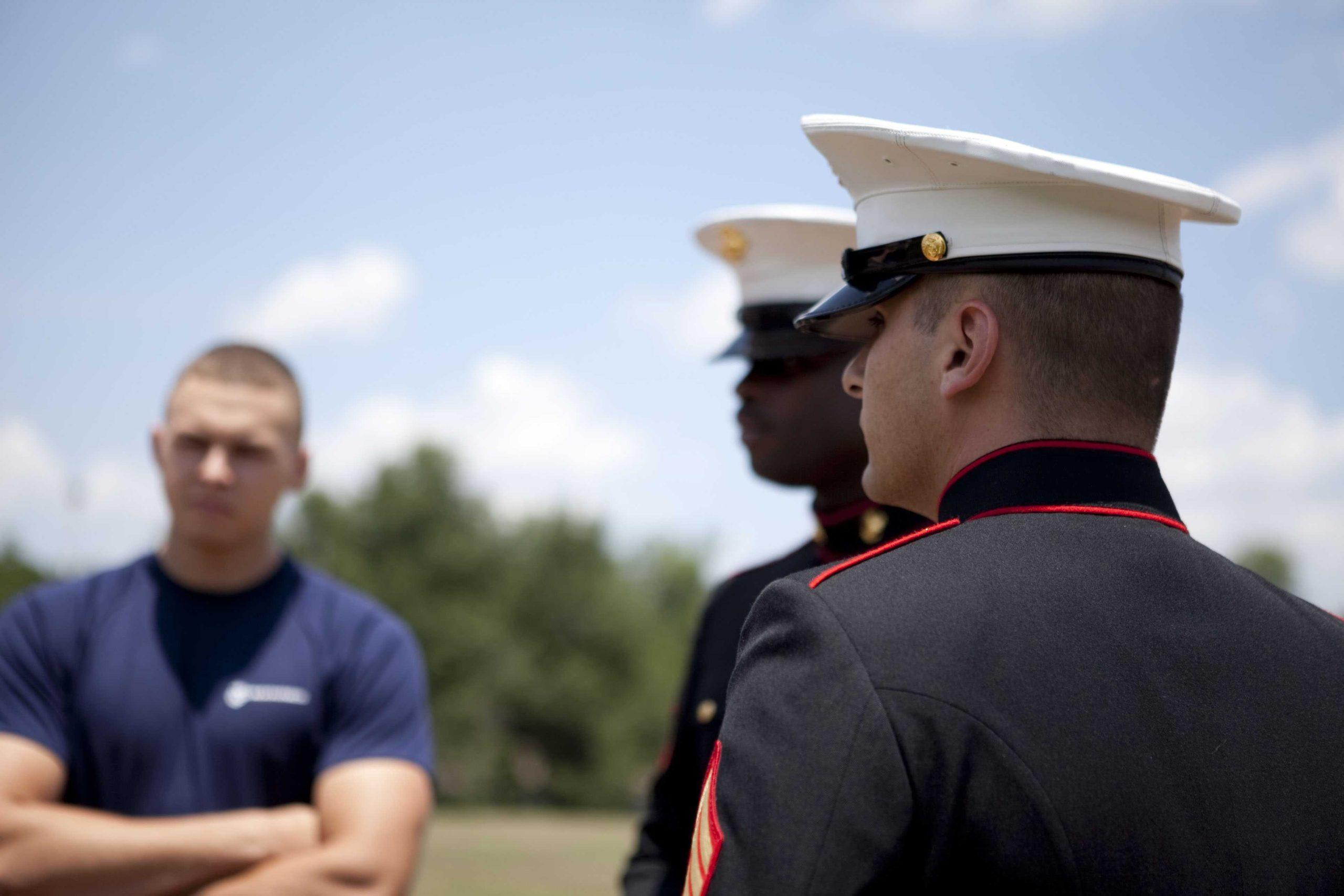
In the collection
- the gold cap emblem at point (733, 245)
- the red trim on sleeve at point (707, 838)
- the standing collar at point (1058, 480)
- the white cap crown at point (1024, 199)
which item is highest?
the gold cap emblem at point (733, 245)

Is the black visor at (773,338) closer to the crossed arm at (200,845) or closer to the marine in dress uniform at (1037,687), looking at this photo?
the marine in dress uniform at (1037,687)

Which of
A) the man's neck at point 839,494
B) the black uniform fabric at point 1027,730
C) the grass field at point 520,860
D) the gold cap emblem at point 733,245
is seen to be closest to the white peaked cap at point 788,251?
the gold cap emblem at point 733,245

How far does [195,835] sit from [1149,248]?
3.22 metres

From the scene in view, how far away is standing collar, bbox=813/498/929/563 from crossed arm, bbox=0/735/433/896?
1.65 meters

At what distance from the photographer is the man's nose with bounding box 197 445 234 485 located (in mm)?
4246

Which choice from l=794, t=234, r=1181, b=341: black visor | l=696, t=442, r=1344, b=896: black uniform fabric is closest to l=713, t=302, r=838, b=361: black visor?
l=794, t=234, r=1181, b=341: black visor

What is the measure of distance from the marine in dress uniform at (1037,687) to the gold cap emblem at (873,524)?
160cm

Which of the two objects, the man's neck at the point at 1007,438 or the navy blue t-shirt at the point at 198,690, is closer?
the man's neck at the point at 1007,438

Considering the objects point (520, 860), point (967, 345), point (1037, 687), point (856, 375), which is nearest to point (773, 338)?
Result: point (856, 375)

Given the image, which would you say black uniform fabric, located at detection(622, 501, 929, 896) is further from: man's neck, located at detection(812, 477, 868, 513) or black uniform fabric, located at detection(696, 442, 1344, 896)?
black uniform fabric, located at detection(696, 442, 1344, 896)

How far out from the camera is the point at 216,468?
4258mm

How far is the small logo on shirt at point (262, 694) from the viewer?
4.02 meters

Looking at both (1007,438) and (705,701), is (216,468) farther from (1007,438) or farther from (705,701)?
(1007,438)

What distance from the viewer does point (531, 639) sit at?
58469mm
